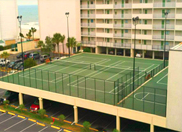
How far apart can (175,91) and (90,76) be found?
58.3 ft

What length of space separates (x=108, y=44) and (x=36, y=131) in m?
36.4

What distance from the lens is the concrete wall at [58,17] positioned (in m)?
65.5

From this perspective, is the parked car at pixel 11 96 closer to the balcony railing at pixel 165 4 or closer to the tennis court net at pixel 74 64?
the tennis court net at pixel 74 64

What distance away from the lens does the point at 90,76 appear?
39.4 m

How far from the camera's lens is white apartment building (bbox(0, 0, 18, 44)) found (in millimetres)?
82938

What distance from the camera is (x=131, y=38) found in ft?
190

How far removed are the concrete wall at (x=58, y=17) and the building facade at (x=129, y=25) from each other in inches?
59.5

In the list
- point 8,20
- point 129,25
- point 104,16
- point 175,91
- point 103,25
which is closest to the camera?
point 175,91

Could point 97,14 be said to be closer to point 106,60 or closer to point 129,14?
point 129,14

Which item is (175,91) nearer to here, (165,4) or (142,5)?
(165,4)

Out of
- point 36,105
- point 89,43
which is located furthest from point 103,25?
point 36,105

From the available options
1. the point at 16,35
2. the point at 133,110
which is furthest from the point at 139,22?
the point at 16,35

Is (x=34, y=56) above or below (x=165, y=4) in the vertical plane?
below

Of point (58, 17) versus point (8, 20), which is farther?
point (8, 20)
